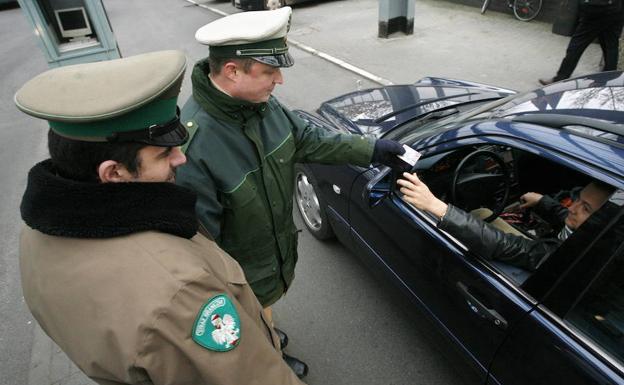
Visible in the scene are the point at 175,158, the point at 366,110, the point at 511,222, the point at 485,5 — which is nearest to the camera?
the point at 175,158

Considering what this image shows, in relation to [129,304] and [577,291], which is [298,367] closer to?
[577,291]

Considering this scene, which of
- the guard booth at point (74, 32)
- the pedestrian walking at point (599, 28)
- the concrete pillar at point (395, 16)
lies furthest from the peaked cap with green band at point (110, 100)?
the concrete pillar at point (395, 16)

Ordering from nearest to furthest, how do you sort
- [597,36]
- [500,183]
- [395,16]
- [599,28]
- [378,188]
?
[500,183] → [378,188] → [599,28] → [597,36] → [395,16]

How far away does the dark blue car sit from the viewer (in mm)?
1286

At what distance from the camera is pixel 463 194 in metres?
1.93

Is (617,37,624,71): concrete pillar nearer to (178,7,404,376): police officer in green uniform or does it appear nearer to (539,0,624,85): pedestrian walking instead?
(539,0,624,85): pedestrian walking

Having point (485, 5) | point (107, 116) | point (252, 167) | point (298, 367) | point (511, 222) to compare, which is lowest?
point (298, 367)

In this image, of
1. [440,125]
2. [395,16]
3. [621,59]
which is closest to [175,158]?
[440,125]

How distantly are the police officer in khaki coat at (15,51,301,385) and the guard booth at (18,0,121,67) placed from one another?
6364mm

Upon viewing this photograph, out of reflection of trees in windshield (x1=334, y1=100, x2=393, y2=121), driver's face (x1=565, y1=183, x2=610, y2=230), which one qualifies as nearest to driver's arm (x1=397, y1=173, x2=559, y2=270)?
driver's face (x1=565, y1=183, x2=610, y2=230)

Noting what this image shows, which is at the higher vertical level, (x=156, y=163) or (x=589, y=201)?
(x=156, y=163)

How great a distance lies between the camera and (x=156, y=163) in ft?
3.34

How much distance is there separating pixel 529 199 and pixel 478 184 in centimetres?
63

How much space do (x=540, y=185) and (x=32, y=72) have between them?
10.8m
